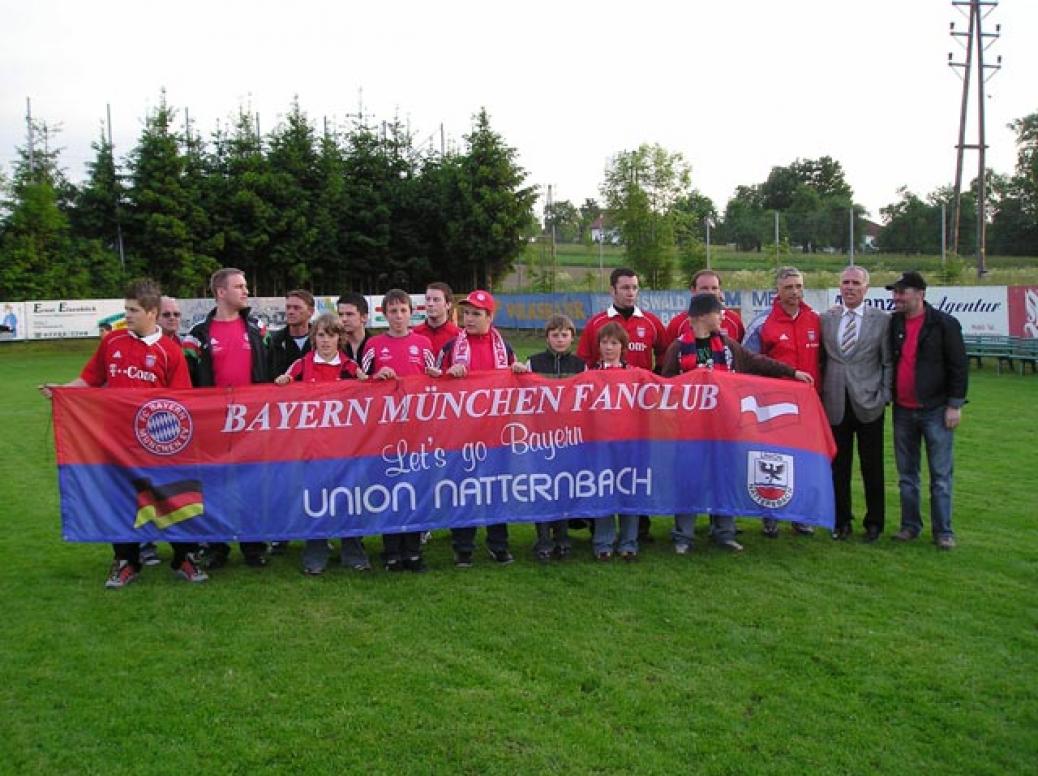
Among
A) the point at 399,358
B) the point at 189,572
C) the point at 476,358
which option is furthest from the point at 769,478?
the point at 189,572

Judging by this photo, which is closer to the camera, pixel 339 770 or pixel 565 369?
pixel 339 770

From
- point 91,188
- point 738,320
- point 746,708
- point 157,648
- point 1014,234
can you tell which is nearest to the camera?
point 746,708

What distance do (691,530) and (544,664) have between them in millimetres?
2444

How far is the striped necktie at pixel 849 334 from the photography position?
710 cm

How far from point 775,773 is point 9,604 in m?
4.85

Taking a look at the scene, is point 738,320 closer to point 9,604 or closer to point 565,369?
point 565,369

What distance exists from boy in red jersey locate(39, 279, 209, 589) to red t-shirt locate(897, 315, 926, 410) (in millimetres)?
5351

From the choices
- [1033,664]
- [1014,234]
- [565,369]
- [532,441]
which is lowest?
[1033,664]

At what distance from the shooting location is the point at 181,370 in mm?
6320

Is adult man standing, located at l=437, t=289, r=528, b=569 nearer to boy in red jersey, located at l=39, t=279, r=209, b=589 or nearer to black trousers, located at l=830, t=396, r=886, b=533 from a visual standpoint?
boy in red jersey, located at l=39, t=279, r=209, b=589

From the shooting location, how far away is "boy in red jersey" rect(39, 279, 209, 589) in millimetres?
→ 6188

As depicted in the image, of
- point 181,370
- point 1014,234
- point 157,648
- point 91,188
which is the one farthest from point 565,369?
point 1014,234

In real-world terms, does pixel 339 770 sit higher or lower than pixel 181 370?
lower

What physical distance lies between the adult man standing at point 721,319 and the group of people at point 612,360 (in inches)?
0.8
